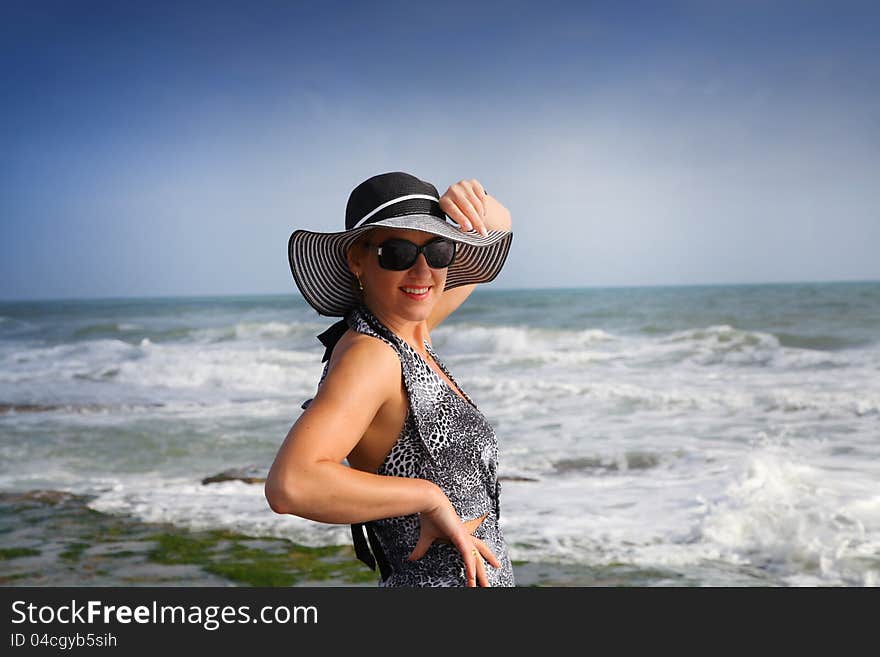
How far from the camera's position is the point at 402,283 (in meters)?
1.77

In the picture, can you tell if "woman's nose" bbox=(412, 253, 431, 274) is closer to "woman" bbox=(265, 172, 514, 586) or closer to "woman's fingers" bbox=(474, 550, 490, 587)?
"woman" bbox=(265, 172, 514, 586)

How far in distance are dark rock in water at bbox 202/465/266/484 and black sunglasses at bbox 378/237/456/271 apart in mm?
7032

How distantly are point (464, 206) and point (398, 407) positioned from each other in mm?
470

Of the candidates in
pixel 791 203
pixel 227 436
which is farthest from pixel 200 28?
pixel 227 436

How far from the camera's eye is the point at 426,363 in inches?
69.9

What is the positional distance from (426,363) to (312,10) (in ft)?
114

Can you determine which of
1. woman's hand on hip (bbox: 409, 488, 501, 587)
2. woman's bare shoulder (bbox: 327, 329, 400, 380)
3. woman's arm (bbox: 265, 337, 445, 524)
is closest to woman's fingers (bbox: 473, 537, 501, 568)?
woman's hand on hip (bbox: 409, 488, 501, 587)

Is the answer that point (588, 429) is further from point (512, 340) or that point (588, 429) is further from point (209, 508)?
point (512, 340)

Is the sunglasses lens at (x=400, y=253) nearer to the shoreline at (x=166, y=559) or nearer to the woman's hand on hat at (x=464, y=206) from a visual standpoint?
the woman's hand on hat at (x=464, y=206)

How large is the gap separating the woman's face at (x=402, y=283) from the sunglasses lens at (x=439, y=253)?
0.04 ft

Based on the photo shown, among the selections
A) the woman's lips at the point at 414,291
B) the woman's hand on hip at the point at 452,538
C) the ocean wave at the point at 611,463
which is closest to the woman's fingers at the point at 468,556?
the woman's hand on hip at the point at 452,538

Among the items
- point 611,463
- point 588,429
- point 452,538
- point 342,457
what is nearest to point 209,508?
A: point 611,463

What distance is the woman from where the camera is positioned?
1.52 m
